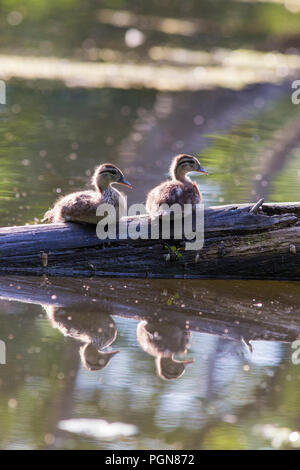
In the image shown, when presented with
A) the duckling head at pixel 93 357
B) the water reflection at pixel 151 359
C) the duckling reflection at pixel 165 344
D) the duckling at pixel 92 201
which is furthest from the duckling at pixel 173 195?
the duckling head at pixel 93 357

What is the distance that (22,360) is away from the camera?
618 centimetres

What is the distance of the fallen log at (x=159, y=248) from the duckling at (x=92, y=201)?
124 millimetres

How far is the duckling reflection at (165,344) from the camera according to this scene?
623 centimetres

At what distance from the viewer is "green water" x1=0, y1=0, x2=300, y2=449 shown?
5500mm

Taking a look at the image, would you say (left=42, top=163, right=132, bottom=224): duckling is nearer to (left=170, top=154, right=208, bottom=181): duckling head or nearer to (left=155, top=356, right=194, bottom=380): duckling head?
(left=170, top=154, right=208, bottom=181): duckling head

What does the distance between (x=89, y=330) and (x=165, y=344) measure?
629mm

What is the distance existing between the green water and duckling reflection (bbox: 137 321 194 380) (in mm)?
44

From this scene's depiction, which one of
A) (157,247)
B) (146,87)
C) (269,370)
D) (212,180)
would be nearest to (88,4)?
(146,87)

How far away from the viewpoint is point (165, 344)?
671 centimetres

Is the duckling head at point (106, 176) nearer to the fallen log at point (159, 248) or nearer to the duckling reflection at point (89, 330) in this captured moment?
the fallen log at point (159, 248)

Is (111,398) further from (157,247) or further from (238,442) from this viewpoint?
(157,247)

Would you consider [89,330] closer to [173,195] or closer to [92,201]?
[92,201]

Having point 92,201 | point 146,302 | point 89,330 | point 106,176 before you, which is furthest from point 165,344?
point 106,176

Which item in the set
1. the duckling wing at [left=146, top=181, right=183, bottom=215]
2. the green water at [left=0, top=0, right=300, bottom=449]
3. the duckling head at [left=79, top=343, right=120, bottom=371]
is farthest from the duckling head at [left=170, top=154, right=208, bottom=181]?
the duckling head at [left=79, top=343, right=120, bottom=371]
